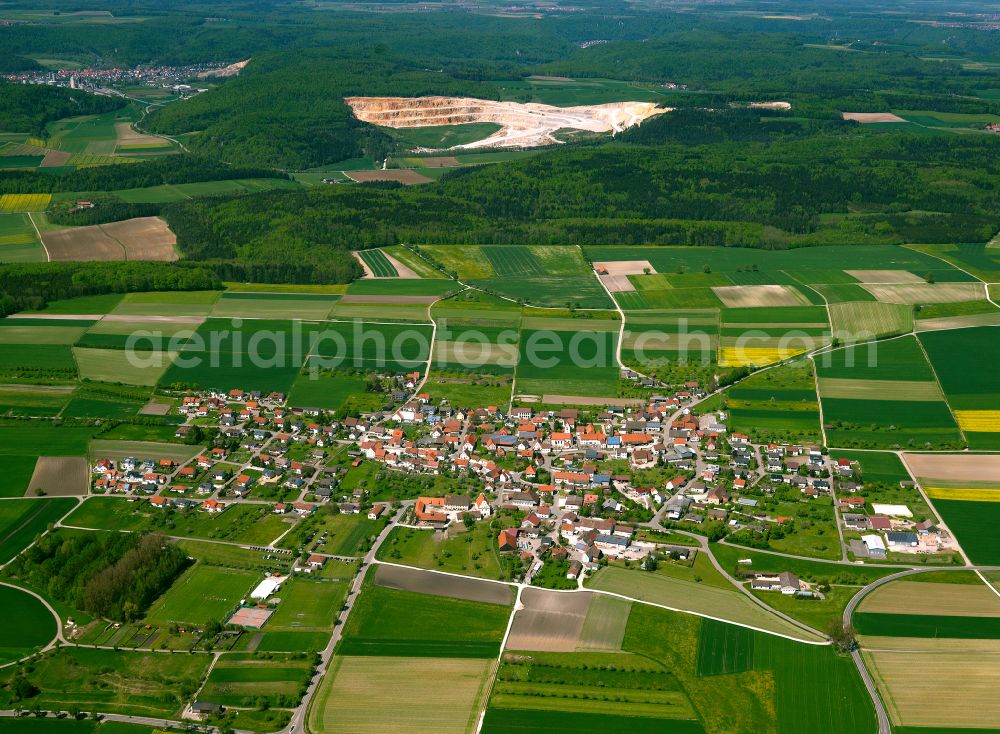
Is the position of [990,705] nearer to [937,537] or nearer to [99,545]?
[937,537]

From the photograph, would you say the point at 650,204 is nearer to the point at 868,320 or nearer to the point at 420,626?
the point at 868,320

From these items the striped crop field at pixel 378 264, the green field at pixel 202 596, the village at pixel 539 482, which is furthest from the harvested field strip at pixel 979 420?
Answer: the striped crop field at pixel 378 264

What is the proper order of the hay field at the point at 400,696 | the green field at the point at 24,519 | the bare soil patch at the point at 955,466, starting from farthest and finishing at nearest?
the bare soil patch at the point at 955,466
the green field at the point at 24,519
the hay field at the point at 400,696

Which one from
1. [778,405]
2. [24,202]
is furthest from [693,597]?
[24,202]

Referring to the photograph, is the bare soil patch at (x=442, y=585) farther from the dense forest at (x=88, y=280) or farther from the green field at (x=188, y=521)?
the dense forest at (x=88, y=280)

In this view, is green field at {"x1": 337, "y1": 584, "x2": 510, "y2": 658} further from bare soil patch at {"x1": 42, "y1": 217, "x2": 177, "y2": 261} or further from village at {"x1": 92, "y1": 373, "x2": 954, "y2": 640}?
bare soil patch at {"x1": 42, "y1": 217, "x2": 177, "y2": 261}

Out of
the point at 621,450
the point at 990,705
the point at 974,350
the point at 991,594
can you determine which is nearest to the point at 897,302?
the point at 974,350
